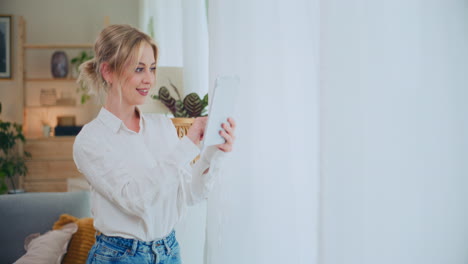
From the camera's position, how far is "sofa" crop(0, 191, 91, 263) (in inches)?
102

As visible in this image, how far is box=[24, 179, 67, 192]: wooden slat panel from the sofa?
3858 millimetres

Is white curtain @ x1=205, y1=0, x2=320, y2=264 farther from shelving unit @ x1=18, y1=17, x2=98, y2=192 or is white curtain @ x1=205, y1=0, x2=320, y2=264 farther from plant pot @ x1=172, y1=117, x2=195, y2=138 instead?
shelving unit @ x1=18, y1=17, x2=98, y2=192

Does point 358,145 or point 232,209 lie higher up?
point 358,145

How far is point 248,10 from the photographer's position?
151cm

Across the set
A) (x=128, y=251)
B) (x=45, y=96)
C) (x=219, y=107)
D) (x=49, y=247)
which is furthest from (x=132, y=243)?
(x=45, y=96)

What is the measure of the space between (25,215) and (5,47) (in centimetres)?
494

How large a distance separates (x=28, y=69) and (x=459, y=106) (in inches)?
269

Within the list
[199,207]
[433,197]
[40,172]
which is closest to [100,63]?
[433,197]

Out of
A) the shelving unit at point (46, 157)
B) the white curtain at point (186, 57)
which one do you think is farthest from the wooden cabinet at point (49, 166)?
the white curtain at point (186, 57)

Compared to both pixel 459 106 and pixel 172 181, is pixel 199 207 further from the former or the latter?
pixel 459 106

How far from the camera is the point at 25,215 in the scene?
2631mm

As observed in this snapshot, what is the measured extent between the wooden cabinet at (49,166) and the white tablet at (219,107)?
219 inches

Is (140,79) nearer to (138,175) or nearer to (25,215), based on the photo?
(138,175)

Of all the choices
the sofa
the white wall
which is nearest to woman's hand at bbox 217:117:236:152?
the white wall
